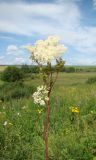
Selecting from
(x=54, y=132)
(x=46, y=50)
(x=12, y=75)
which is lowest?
(x=12, y=75)

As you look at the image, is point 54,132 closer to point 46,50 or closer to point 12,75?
point 46,50

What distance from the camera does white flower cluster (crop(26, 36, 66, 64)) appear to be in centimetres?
400

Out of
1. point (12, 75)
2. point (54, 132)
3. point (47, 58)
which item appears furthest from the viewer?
point (12, 75)

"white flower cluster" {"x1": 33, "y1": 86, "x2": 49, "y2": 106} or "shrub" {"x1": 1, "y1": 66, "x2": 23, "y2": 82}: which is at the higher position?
"white flower cluster" {"x1": 33, "y1": 86, "x2": 49, "y2": 106}

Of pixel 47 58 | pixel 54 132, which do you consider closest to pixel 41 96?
pixel 47 58

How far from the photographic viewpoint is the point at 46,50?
13.2 feet

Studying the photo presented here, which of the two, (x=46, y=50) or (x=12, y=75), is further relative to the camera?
(x=12, y=75)

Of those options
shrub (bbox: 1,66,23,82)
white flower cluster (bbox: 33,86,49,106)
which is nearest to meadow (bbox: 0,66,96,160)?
white flower cluster (bbox: 33,86,49,106)

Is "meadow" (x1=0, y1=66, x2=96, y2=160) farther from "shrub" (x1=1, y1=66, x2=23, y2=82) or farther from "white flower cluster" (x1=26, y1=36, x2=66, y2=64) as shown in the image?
"shrub" (x1=1, y1=66, x2=23, y2=82)

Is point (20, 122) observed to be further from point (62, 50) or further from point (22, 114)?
point (62, 50)

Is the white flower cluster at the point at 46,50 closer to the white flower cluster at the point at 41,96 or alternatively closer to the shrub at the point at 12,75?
the white flower cluster at the point at 41,96

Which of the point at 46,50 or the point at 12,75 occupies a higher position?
the point at 46,50

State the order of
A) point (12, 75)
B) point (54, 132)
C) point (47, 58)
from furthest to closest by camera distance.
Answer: point (12, 75) < point (54, 132) < point (47, 58)

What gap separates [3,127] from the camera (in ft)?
26.2
